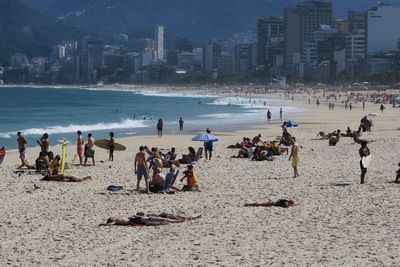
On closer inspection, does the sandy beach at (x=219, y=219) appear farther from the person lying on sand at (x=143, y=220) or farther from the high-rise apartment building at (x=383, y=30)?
the high-rise apartment building at (x=383, y=30)

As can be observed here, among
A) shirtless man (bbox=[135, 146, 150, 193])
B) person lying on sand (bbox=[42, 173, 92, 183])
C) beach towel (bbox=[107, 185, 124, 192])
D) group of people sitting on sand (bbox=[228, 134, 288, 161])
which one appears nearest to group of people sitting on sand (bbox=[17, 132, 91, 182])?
person lying on sand (bbox=[42, 173, 92, 183])

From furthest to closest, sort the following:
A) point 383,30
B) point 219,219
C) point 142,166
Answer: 1. point 383,30
2. point 142,166
3. point 219,219

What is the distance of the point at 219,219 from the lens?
1352 cm

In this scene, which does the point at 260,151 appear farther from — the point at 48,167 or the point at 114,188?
the point at 114,188

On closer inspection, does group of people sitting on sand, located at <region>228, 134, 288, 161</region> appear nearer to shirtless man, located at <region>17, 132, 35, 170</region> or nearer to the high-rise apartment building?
shirtless man, located at <region>17, 132, 35, 170</region>

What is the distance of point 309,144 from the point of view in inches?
1159

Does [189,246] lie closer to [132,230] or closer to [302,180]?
[132,230]

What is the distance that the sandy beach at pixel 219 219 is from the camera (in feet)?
35.3

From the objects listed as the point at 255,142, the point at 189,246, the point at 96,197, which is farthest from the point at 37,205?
the point at 255,142

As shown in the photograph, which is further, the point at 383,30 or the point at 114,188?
the point at 383,30

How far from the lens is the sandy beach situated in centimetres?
1075

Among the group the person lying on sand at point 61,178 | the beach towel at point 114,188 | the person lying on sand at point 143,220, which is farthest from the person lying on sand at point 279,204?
the person lying on sand at point 61,178

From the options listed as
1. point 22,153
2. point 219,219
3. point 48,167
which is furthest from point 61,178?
point 219,219

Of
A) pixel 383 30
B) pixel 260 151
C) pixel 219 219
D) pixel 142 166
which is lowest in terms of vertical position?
pixel 219 219
